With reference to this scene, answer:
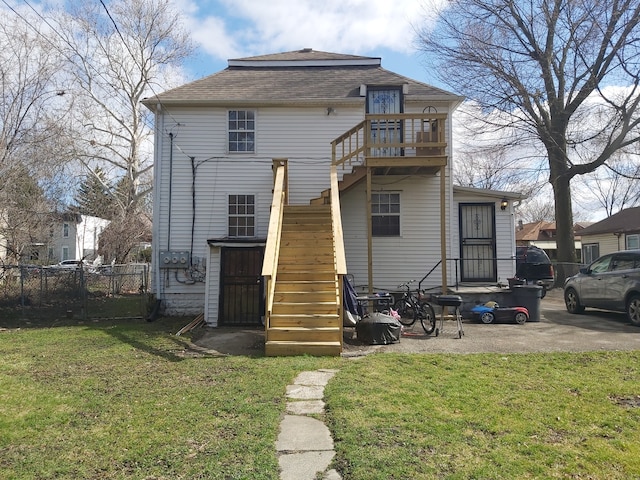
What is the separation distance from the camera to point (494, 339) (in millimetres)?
8727

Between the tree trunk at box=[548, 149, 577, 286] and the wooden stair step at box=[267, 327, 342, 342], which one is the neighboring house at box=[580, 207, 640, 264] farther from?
the wooden stair step at box=[267, 327, 342, 342]

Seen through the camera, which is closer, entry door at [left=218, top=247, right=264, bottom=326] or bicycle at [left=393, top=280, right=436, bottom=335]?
bicycle at [left=393, top=280, right=436, bottom=335]

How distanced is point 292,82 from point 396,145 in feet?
16.5

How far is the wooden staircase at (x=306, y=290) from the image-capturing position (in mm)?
7518

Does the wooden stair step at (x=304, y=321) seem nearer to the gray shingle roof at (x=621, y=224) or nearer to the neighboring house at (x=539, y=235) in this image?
the gray shingle roof at (x=621, y=224)

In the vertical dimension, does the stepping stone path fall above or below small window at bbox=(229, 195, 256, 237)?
below

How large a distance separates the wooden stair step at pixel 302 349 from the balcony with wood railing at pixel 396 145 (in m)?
5.36

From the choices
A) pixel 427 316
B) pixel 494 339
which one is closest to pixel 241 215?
pixel 427 316

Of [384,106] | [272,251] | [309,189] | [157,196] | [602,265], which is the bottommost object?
[602,265]

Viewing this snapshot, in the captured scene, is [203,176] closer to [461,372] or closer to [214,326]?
[214,326]

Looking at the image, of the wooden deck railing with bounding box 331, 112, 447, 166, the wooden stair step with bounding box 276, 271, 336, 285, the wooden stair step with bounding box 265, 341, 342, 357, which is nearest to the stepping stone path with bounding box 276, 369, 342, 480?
the wooden stair step with bounding box 265, 341, 342, 357

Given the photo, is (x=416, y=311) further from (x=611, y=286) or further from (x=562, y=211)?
(x=562, y=211)

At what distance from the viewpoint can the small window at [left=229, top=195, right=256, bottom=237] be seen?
42.7 feet

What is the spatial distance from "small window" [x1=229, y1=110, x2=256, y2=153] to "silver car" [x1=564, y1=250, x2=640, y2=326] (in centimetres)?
965
